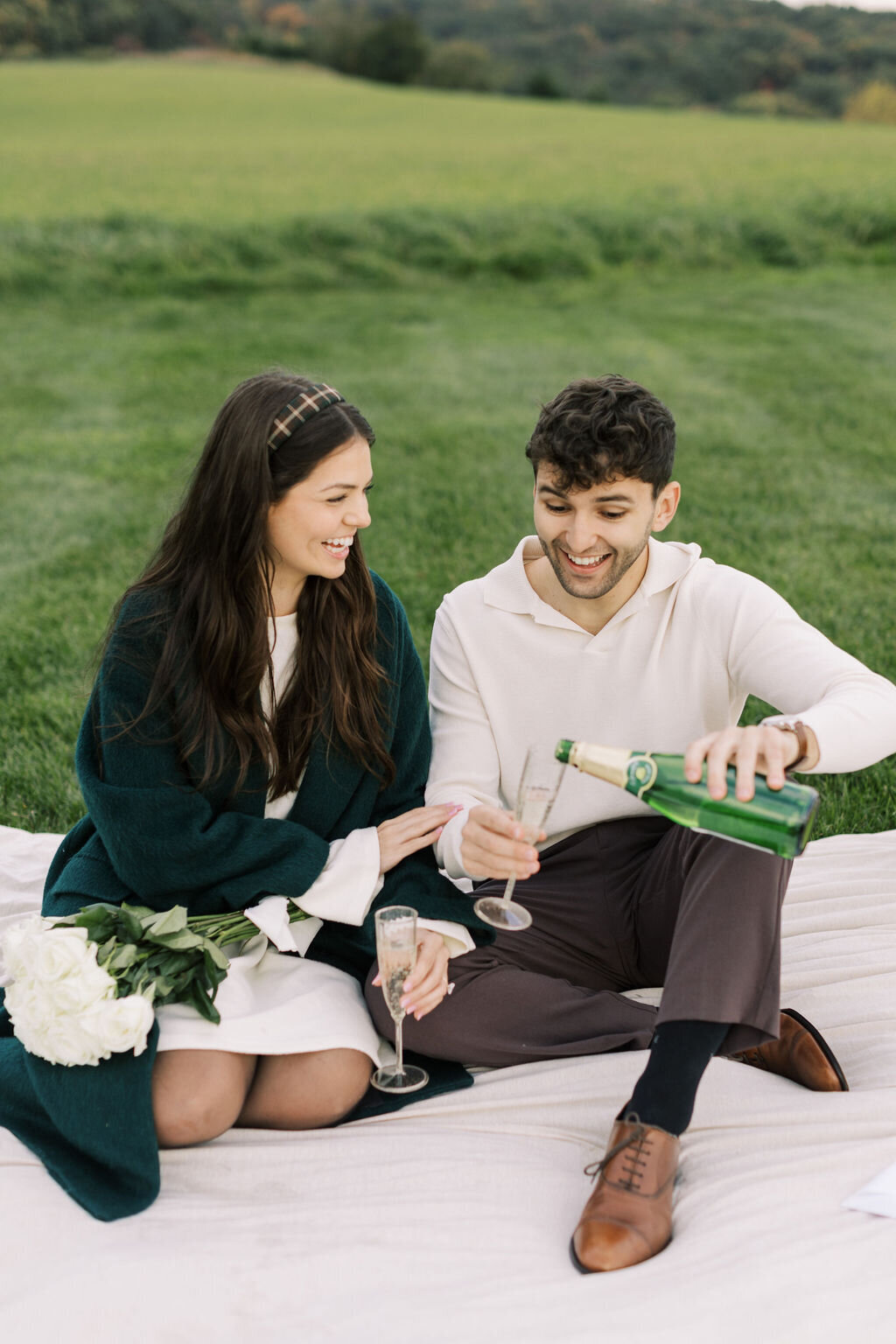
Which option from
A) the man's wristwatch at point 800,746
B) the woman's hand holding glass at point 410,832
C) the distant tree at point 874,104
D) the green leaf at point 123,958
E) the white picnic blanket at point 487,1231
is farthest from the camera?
the distant tree at point 874,104

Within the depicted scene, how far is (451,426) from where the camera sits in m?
11.0

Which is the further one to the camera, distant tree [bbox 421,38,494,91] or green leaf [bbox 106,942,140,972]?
distant tree [bbox 421,38,494,91]

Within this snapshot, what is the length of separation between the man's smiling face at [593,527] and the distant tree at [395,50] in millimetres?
53071

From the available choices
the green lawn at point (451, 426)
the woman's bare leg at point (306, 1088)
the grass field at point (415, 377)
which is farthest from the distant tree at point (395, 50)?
the woman's bare leg at point (306, 1088)

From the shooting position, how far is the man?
9.21 feet

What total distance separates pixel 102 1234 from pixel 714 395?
10.4 m

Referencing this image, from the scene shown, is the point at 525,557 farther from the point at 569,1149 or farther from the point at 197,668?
the point at 569,1149

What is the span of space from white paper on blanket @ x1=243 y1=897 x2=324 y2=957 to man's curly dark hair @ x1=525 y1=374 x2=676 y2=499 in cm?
130

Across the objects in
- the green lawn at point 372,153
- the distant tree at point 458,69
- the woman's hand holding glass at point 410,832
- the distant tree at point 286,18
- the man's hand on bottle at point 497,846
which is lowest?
the woman's hand holding glass at point 410,832

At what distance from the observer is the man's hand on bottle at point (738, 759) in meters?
2.72

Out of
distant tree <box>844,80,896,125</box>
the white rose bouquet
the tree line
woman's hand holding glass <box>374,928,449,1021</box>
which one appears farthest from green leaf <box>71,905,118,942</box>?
the tree line

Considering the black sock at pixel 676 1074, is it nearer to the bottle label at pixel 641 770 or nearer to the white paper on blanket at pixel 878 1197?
the white paper on blanket at pixel 878 1197

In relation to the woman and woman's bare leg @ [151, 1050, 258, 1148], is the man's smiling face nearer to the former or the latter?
the woman

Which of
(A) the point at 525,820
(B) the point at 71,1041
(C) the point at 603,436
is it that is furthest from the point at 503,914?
(C) the point at 603,436
